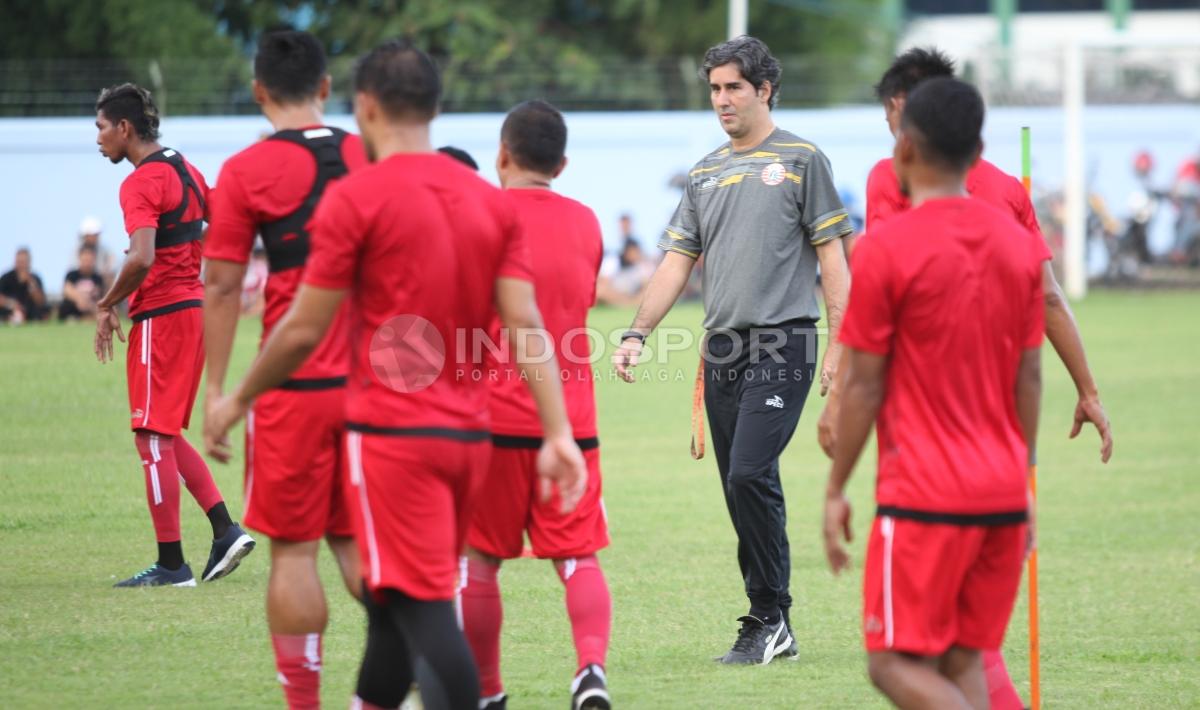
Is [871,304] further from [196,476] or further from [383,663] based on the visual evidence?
[196,476]

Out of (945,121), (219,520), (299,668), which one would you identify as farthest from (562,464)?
(219,520)

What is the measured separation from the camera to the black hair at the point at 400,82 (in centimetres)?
453

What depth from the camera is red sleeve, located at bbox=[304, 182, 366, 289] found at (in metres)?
4.32

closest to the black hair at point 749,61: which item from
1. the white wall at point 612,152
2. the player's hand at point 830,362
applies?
the player's hand at point 830,362

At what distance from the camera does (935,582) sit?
14.2 ft

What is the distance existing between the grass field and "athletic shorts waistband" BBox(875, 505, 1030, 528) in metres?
1.88

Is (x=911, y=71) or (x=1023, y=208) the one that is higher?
(x=911, y=71)

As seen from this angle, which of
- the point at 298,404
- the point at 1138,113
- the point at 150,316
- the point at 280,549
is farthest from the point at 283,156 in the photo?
the point at 1138,113

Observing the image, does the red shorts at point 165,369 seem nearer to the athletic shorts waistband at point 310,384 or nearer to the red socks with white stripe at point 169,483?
the red socks with white stripe at point 169,483

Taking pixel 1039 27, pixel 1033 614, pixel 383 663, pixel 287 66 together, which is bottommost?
pixel 1033 614

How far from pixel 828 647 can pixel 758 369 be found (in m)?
1.31

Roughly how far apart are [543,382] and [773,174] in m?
2.63

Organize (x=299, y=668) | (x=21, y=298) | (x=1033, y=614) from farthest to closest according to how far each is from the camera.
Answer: (x=21, y=298) → (x=1033, y=614) → (x=299, y=668)

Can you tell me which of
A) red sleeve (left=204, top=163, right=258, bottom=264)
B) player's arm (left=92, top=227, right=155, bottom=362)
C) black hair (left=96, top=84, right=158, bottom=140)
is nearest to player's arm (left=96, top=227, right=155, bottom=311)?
player's arm (left=92, top=227, right=155, bottom=362)
